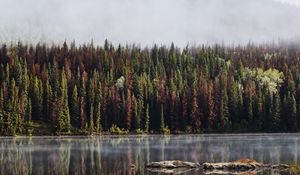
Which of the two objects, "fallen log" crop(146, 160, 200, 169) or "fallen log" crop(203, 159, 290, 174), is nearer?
"fallen log" crop(203, 159, 290, 174)

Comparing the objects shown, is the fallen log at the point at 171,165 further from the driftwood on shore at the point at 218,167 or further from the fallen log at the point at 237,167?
the fallen log at the point at 237,167

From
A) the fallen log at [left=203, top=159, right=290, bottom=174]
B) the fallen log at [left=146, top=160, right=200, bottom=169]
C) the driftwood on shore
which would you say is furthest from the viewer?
the fallen log at [left=146, top=160, right=200, bottom=169]

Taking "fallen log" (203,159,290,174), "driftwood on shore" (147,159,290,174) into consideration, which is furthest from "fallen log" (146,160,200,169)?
"fallen log" (203,159,290,174)

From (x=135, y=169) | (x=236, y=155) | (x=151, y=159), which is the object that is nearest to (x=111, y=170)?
(x=135, y=169)

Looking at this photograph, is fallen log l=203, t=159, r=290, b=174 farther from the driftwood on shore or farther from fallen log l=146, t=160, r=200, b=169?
fallen log l=146, t=160, r=200, b=169

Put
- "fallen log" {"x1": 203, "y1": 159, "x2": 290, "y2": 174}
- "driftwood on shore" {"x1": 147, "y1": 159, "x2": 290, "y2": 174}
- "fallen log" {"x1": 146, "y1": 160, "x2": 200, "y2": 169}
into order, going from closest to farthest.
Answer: "driftwood on shore" {"x1": 147, "y1": 159, "x2": 290, "y2": 174} < "fallen log" {"x1": 203, "y1": 159, "x2": 290, "y2": 174} < "fallen log" {"x1": 146, "y1": 160, "x2": 200, "y2": 169}

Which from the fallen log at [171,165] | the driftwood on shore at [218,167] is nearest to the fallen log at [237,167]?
the driftwood on shore at [218,167]

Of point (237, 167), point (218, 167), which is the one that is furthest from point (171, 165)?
point (237, 167)

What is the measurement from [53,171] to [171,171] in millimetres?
13864

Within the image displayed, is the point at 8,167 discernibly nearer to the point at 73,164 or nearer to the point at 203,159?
the point at 73,164

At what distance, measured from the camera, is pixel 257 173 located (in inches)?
2665

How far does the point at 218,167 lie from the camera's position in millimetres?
71688

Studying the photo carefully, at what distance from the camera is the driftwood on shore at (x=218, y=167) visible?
70.6 m

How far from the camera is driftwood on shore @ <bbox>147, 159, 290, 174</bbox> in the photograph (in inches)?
2778
